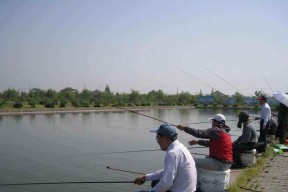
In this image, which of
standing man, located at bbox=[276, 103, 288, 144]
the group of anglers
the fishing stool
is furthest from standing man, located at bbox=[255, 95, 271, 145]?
the fishing stool

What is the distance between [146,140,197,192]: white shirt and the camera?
11.8 ft

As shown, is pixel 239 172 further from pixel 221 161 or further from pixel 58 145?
pixel 58 145

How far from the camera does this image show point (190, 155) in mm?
3777

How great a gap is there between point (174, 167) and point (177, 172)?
133mm

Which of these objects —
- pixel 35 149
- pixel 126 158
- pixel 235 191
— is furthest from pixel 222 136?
pixel 35 149

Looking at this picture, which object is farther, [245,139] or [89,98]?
[89,98]

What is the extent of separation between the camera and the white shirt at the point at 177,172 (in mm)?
3584

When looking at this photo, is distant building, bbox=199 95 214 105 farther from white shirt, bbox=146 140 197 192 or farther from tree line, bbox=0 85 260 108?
white shirt, bbox=146 140 197 192

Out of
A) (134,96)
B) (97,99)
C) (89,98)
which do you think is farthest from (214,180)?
(134,96)

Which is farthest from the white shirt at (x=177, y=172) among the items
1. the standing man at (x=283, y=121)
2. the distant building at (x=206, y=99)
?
the distant building at (x=206, y=99)

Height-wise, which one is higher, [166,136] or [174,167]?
[166,136]

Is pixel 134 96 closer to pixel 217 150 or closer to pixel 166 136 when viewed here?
pixel 217 150

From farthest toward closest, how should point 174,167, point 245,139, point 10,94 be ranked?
1. point 10,94
2. point 245,139
3. point 174,167

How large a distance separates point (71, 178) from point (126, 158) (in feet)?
10.6
